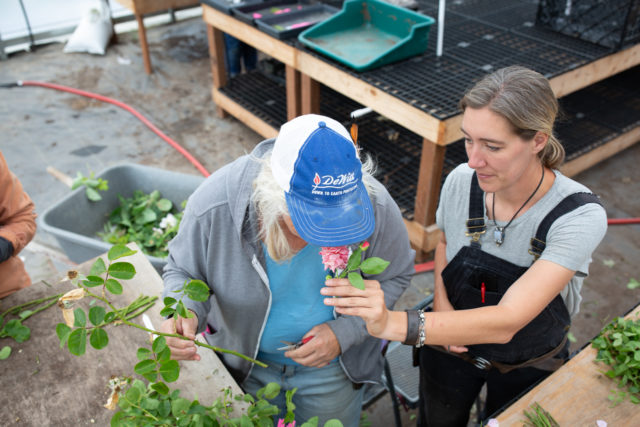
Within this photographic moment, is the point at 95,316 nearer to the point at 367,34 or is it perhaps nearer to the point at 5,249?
the point at 5,249

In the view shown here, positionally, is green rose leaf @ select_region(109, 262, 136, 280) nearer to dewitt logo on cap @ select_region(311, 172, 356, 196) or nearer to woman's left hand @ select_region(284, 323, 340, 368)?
dewitt logo on cap @ select_region(311, 172, 356, 196)

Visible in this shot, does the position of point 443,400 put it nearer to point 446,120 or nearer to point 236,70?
point 446,120

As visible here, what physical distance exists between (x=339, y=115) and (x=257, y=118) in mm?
747

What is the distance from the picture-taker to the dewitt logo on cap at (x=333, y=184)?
4.38 ft

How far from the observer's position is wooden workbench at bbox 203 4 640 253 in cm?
301

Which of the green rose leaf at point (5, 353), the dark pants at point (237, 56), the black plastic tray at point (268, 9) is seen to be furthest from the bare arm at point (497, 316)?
the dark pants at point (237, 56)

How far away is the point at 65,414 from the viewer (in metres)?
1.57

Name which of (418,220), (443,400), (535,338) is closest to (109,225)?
(418,220)

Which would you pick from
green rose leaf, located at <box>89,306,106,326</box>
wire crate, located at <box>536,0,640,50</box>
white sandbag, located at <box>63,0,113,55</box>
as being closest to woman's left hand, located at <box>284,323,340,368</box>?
green rose leaf, located at <box>89,306,106,326</box>

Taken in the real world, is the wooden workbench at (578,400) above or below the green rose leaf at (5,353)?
below

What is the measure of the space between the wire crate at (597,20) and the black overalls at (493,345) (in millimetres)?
2602

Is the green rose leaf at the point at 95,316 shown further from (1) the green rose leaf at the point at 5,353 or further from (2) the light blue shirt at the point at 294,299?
(1) the green rose leaf at the point at 5,353

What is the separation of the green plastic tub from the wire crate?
3.05 ft

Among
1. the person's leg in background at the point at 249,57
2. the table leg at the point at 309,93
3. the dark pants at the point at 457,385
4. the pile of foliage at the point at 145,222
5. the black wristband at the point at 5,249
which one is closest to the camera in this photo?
the dark pants at the point at 457,385
